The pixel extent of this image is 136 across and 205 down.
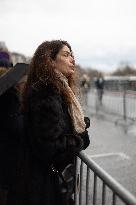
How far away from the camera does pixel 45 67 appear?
130 inches

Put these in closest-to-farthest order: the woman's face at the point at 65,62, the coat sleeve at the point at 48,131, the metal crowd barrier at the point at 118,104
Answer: the coat sleeve at the point at 48,131 → the woman's face at the point at 65,62 → the metal crowd barrier at the point at 118,104

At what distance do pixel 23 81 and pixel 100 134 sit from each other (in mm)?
9623

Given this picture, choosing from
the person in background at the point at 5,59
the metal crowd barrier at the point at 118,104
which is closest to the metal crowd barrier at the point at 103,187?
the person in background at the point at 5,59

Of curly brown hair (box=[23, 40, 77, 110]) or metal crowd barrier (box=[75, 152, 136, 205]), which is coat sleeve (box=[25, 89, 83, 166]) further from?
metal crowd barrier (box=[75, 152, 136, 205])

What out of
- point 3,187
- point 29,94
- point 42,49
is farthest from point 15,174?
point 42,49

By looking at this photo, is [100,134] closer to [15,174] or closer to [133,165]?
[133,165]

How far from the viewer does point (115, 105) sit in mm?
17547

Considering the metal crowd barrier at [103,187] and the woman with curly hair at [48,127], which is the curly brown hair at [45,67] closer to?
the woman with curly hair at [48,127]

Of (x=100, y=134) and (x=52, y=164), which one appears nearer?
(x=52, y=164)

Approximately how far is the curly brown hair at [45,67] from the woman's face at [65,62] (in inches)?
1.1

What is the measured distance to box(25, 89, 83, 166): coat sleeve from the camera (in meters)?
3.10

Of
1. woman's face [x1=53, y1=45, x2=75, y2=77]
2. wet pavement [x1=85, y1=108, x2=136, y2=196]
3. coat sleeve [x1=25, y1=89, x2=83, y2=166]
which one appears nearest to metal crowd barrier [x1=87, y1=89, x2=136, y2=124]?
wet pavement [x1=85, y1=108, x2=136, y2=196]

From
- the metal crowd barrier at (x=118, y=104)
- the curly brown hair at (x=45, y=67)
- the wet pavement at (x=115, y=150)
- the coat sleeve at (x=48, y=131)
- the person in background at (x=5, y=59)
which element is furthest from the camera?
the metal crowd barrier at (x=118, y=104)

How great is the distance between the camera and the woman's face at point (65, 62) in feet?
11.2
